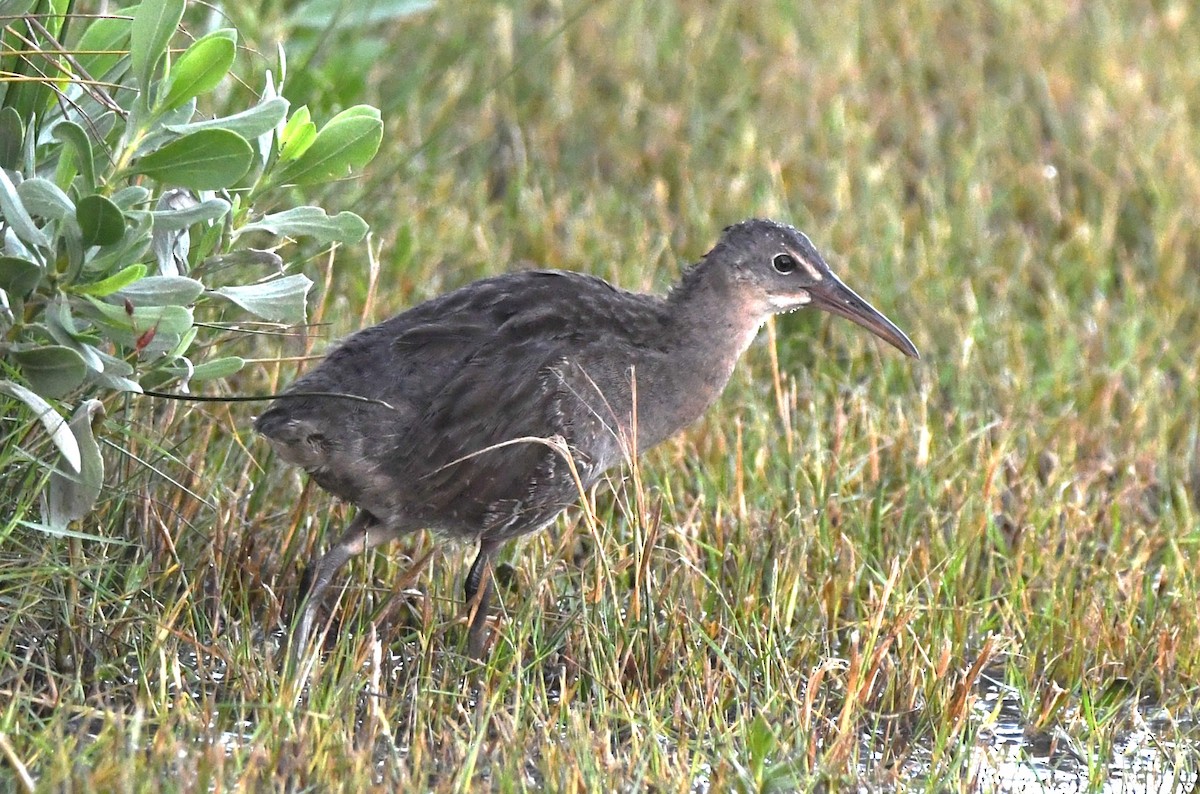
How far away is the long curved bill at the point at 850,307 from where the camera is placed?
5.02 metres

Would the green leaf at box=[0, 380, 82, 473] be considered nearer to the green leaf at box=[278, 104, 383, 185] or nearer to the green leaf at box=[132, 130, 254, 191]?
the green leaf at box=[132, 130, 254, 191]

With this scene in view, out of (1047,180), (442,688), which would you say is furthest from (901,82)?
(442,688)

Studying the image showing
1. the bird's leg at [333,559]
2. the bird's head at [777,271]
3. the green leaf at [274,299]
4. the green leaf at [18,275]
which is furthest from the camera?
the bird's head at [777,271]

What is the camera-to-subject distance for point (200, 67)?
3.93m

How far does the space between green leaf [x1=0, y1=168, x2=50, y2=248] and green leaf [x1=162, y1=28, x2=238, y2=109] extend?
38 cm

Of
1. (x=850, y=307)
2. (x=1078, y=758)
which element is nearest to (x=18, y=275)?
(x=850, y=307)

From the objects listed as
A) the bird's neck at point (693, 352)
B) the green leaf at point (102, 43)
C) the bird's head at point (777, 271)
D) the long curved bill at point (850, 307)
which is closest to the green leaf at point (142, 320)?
the green leaf at point (102, 43)

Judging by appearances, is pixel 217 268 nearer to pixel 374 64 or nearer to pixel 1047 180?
pixel 374 64

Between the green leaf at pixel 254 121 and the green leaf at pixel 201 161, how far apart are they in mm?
47

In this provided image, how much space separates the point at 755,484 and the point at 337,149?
5.58 ft

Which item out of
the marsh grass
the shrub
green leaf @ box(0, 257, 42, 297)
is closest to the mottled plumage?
the marsh grass

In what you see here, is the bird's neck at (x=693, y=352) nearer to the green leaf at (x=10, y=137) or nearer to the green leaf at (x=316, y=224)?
the green leaf at (x=316, y=224)

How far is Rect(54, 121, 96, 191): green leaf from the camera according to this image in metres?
3.78

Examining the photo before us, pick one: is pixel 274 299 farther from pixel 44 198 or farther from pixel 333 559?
pixel 333 559
